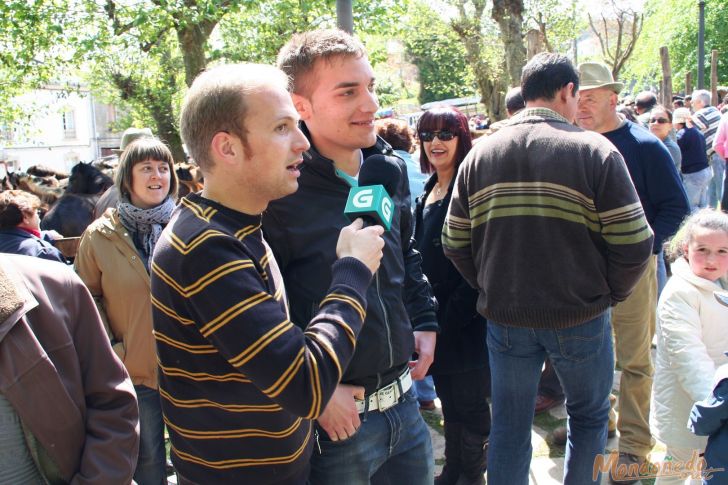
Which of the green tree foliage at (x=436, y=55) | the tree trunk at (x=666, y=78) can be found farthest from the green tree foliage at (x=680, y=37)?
the tree trunk at (x=666, y=78)

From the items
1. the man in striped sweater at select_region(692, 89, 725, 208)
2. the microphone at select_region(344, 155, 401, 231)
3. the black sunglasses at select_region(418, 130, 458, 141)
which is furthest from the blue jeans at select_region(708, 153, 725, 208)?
the microphone at select_region(344, 155, 401, 231)

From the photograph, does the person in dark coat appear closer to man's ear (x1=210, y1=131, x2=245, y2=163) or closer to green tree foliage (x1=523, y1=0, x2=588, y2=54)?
man's ear (x1=210, y1=131, x2=245, y2=163)

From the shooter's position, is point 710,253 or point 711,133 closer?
point 710,253

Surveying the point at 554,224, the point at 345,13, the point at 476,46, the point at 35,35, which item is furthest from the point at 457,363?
the point at 476,46

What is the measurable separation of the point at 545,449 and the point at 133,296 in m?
2.73

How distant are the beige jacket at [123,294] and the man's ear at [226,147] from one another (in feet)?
5.87

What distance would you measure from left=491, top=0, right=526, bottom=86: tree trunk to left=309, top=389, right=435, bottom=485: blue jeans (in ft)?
32.3

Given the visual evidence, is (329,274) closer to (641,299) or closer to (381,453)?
(381,453)

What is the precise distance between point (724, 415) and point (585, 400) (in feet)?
1.96

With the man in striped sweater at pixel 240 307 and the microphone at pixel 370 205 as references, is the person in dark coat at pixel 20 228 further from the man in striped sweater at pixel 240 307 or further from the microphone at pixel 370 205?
the microphone at pixel 370 205

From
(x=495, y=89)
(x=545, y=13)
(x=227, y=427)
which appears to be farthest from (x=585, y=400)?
(x=545, y=13)

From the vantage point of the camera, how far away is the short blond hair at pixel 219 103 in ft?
5.28

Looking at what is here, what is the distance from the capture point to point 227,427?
165cm

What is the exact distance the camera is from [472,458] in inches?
140
